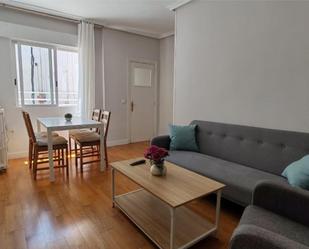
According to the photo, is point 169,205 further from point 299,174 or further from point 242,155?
point 242,155

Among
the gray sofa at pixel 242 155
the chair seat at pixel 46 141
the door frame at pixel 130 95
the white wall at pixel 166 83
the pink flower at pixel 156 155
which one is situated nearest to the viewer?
the pink flower at pixel 156 155

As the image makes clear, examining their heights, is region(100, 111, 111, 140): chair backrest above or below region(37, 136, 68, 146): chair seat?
above

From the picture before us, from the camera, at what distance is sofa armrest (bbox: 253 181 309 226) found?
1304 millimetres

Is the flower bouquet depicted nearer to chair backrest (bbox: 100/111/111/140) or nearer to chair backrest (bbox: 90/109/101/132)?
chair backrest (bbox: 100/111/111/140)

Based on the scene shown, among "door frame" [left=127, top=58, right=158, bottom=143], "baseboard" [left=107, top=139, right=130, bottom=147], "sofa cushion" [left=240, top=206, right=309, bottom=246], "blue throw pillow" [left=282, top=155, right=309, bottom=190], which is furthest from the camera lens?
"door frame" [left=127, top=58, right=158, bottom=143]

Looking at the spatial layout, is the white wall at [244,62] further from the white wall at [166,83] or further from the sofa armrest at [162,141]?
the white wall at [166,83]

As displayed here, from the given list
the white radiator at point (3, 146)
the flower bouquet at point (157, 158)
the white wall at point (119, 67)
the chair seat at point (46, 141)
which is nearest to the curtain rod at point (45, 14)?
the white wall at point (119, 67)

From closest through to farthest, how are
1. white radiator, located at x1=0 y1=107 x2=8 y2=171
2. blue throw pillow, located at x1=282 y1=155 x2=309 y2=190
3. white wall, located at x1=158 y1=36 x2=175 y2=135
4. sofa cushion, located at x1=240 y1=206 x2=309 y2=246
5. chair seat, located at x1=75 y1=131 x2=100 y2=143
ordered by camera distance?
1. sofa cushion, located at x1=240 y1=206 x2=309 y2=246
2. blue throw pillow, located at x1=282 y1=155 x2=309 y2=190
3. white radiator, located at x1=0 y1=107 x2=8 y2=171
4. chair seat, located at x1=75 y1=131 x2=100 y2=143
5. white wall, located at x1=158 y1=36 x2=175 y2=135

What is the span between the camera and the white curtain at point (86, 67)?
4.07 metres

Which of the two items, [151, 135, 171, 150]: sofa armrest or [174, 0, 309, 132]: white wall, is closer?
[174, 0, 309, 132]: white wall

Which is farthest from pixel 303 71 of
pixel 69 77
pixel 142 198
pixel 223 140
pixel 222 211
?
pixel 69 77

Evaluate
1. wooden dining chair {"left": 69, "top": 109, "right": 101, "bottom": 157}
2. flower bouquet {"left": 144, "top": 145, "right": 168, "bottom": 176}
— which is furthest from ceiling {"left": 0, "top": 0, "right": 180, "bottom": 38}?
flower bouquet {"left": 144, "top": 145, "right": 168, "bottom": 176}

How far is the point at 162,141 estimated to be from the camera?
2.96 metres

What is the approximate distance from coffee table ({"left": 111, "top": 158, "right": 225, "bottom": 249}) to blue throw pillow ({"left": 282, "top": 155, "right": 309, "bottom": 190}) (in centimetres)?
60
